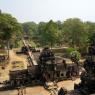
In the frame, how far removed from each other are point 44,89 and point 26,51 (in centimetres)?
2915

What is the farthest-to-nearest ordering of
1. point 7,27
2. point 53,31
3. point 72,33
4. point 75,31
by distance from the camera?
point 72,33
point 75,31
point 53,31
point 7,27

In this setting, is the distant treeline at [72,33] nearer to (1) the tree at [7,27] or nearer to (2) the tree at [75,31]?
(2) the tree at [75,31]

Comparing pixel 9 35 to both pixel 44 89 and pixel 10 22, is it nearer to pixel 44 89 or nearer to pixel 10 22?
pixel 10 22

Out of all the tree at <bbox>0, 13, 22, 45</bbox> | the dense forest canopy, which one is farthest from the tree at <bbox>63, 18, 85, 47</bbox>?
the tree at <bbox>0, 13, 22, 45</bbox>

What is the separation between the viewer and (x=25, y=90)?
110 feet

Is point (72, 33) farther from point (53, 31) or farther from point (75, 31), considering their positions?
point (53, 31)

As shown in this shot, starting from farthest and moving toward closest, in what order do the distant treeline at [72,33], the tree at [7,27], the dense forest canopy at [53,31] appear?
1. the distant treeline at [72,33]
2. the dense forest canopy at [53,31]
3. the tree at [7,27]

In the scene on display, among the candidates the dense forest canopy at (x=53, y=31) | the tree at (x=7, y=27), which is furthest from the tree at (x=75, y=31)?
the tree at (x=7, y=27)

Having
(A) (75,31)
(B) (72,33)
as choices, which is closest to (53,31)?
(B) (72,33)

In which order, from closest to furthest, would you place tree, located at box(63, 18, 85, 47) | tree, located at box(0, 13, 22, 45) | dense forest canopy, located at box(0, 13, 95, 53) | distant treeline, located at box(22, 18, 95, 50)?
tree, located at box(0, 13, 22, 45), dense forest canopy, located at box(0, 13, 95, 53), distant treeline, located at box(22, 18, 95, 50), tree, located at box(63, 18, 85, 47)

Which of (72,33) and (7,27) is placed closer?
(7,27)

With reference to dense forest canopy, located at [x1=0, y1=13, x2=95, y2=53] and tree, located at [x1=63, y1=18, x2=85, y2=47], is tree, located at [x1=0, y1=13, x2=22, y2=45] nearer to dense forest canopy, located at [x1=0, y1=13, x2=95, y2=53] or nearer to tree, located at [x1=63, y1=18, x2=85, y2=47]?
dense forest canopy, located at [x1=0, y1=13, x2=95, y2=53]

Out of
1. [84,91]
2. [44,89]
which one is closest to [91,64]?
[84,91]

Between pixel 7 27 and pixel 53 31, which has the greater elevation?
pixel 7 27
